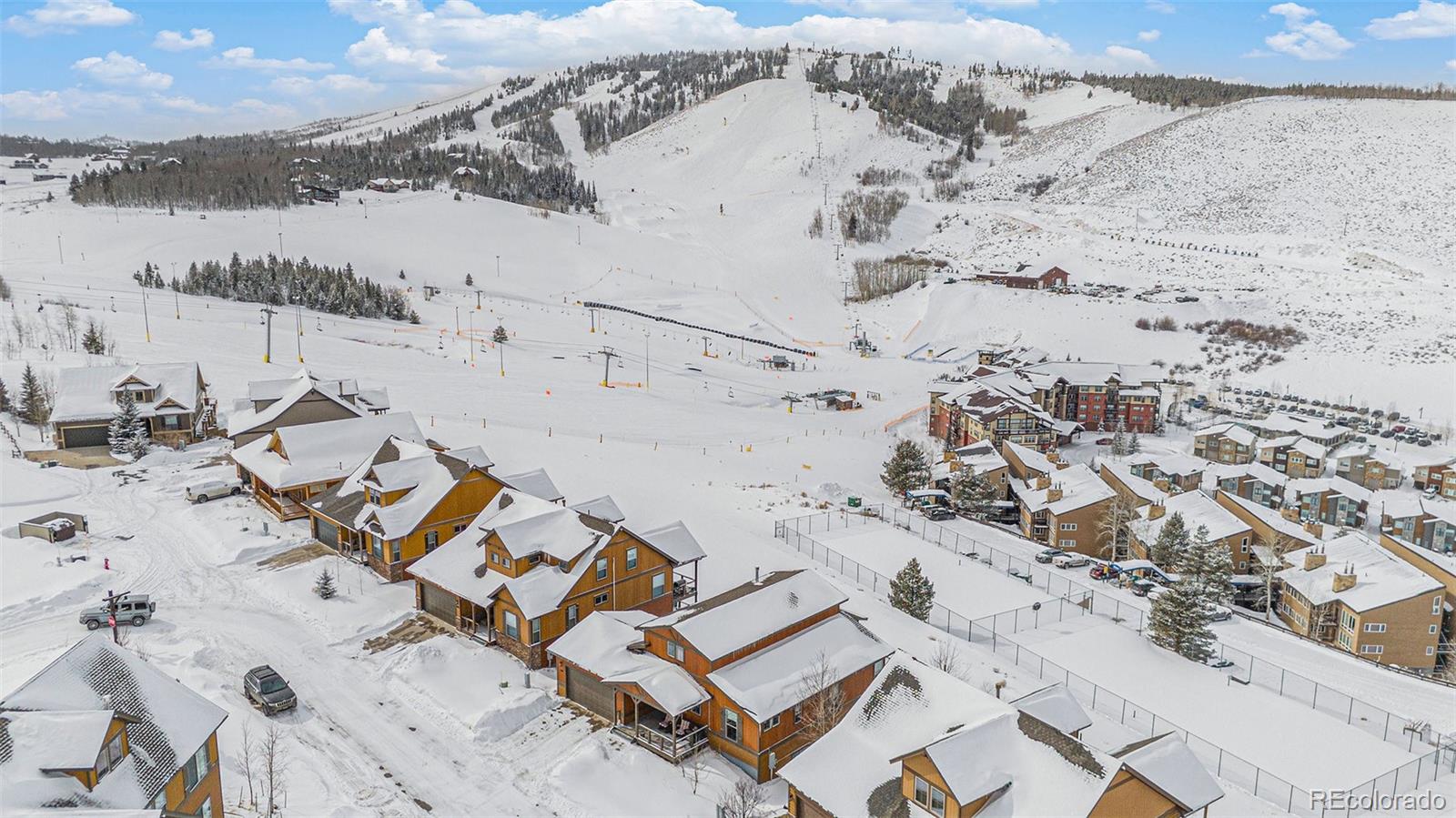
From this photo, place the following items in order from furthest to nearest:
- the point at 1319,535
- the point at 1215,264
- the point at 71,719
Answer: the point at 1215,264 → the point at 1319,535 → the point at 71,719

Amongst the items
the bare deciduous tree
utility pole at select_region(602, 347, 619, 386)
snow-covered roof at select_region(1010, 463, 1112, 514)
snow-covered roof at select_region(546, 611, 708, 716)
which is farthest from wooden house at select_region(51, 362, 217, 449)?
snow-covered roof at select_region(1010, 463, 1112, 514)

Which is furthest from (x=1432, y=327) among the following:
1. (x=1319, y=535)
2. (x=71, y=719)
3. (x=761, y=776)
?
(x=71, y=719)

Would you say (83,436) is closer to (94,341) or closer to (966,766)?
(94,341)

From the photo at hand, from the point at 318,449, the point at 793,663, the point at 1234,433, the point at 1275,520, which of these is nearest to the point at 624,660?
the point at 793,663

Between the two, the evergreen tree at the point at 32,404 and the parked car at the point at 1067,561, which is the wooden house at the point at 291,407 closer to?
the evergreen tree at the point at 32,404

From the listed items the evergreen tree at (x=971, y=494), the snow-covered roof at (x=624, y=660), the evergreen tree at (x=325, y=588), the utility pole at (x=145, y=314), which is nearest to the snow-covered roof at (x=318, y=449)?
the evergreen tree at (x=325, y=588)

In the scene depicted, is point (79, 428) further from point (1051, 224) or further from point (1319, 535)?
point (1051, 224)

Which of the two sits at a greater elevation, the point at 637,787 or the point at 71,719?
the point at 71,719
